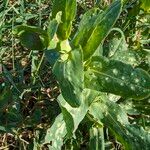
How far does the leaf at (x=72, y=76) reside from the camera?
1580mm

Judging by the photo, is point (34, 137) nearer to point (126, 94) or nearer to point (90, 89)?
point (90, 89)

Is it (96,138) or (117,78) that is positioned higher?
(117,78)

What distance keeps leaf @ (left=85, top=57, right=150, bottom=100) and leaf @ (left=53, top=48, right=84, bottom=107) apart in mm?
127

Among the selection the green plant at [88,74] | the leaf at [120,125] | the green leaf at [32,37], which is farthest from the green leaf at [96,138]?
the green leaf at [32,37]

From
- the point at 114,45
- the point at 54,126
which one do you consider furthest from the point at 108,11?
the point at 54,126

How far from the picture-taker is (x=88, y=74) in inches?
69.4

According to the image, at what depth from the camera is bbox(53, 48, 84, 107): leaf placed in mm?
1580

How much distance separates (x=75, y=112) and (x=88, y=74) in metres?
Result: 0.16

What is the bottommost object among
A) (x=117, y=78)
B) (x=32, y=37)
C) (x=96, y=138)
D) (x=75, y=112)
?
(x=96, y=138)

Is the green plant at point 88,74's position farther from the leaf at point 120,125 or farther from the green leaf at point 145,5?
the green leaf at point 145,5

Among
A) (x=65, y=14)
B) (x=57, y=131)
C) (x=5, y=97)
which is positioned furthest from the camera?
(x=5, y=97)

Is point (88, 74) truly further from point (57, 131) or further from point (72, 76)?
point (57, 131)

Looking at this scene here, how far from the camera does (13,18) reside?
232 cm

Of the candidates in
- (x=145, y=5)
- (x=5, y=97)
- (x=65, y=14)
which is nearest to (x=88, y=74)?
(x=65, y=14)
